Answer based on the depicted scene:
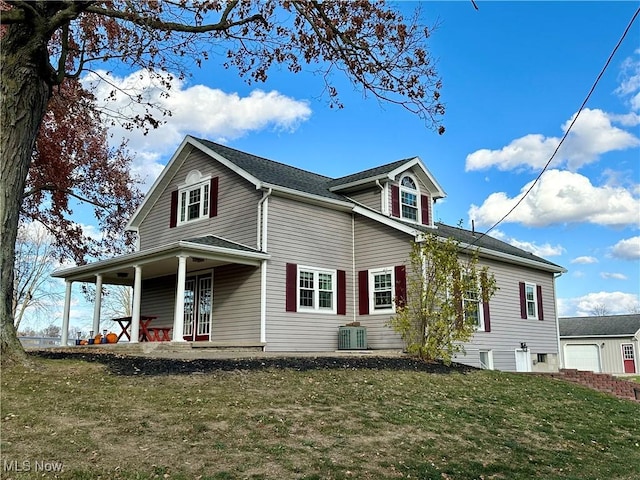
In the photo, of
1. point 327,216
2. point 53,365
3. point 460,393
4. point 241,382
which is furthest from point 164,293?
point 460,393

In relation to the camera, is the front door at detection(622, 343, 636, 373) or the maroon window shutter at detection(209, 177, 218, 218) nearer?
the maroon window shutter at detection(209, 177, 218, 218)

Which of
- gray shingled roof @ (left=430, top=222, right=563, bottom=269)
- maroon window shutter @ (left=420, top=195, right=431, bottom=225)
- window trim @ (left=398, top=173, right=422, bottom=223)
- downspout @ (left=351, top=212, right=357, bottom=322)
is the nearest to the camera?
downspout @ (left=351, top=212, right=357, bottom=322)

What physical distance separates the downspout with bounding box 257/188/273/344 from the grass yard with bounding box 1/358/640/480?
12.2ft

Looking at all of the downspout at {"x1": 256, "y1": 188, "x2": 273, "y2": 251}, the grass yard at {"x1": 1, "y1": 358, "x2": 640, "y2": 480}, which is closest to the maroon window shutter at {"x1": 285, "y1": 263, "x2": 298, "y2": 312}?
the downspout at {"x1": 256, "y1": 188, "x2": 273, "y2": 251}

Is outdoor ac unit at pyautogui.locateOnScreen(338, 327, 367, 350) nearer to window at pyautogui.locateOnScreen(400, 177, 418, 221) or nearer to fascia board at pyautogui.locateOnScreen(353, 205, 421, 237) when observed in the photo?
fascia board at pyautogui.locateOnScreen(353, 205, 421, 237)

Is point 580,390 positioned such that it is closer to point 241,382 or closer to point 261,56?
point 241,382

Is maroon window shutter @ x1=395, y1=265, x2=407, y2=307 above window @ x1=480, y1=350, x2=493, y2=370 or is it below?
above

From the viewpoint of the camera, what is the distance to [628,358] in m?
34.2

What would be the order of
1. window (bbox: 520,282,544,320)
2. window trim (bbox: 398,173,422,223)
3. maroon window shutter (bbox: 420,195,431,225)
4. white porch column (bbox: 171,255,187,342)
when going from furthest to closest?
window (bbox: 520,282,544,320), maroon window shutter (bbox: 420,195,431,225), window trim (bbox: 398,173,422,223), white porch column (bbox: 171,255,187,342)

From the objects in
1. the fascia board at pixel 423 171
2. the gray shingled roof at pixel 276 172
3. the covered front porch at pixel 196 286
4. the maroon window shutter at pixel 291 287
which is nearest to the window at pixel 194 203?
the gray shingled roof at pixel 276 172

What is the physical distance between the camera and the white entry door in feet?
63.0

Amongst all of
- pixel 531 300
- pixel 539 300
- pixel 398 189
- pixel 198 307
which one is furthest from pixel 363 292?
pixel 539 300

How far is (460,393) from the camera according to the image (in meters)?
11.0

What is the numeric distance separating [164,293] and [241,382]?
952 cm
